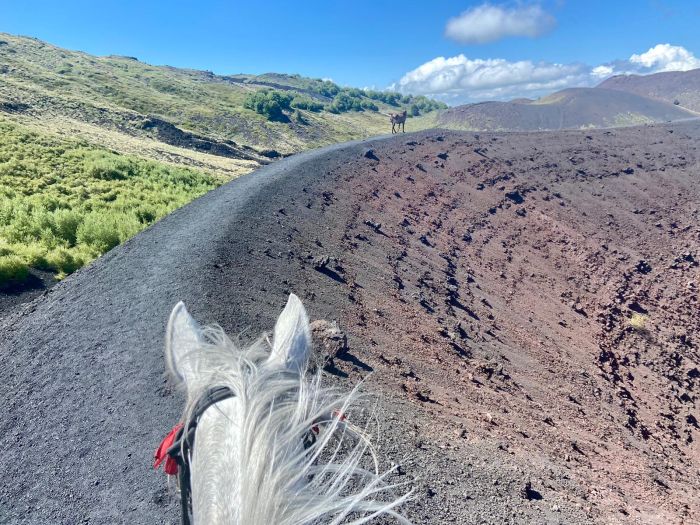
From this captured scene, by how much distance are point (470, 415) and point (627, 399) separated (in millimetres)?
5396

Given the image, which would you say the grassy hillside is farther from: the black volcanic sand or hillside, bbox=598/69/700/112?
hillside, bbox=598/69/700/112

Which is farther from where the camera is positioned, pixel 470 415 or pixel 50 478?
pixel 470 415

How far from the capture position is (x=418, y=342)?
7.61 meters

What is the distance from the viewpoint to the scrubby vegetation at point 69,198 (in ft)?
32.3

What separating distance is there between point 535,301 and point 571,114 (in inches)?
2358

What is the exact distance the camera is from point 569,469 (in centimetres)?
532

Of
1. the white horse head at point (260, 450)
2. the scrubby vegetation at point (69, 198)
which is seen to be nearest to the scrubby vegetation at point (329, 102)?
the scrubby vegetation at point (69, 198)

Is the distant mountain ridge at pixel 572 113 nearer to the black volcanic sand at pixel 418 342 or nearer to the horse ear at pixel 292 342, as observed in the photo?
the black volcanic sand at pixel 418 342

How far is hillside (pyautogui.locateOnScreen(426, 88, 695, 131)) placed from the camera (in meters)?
58.6

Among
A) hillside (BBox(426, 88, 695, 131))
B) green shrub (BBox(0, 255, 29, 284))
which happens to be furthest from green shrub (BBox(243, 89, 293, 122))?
green shrub (BBox(0, 255, 29, 284))

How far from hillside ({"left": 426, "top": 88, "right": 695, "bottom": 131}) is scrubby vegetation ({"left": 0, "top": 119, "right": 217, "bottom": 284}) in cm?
5046

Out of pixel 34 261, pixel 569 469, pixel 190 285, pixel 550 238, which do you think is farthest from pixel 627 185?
pixel 34 261

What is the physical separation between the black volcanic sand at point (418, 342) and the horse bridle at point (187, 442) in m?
1.90

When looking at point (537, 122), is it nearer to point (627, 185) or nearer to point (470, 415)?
point (627, 185)
